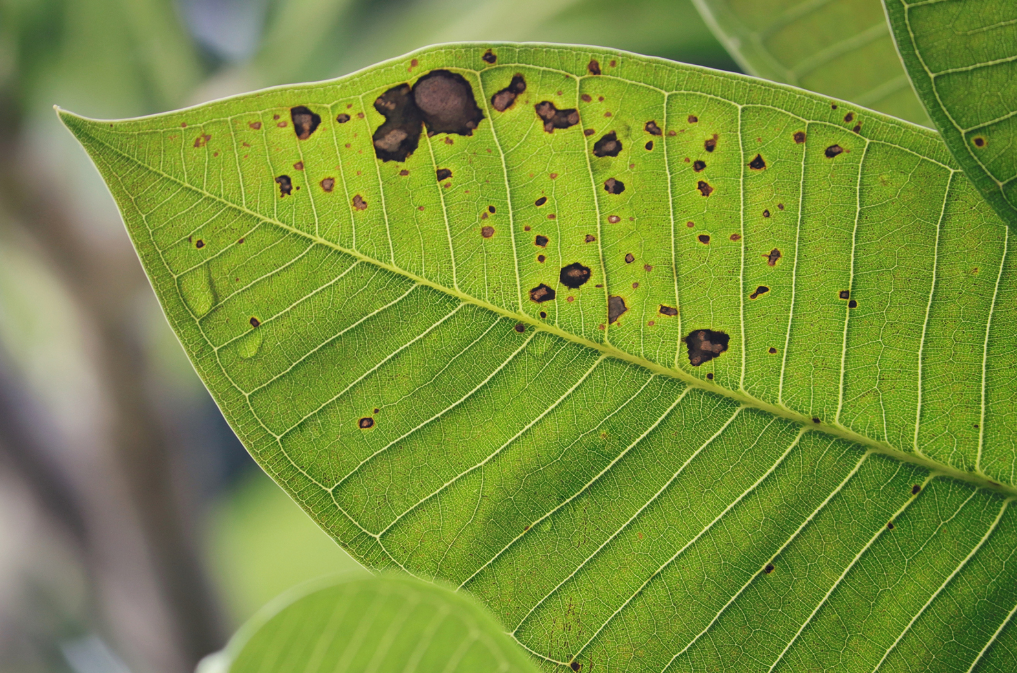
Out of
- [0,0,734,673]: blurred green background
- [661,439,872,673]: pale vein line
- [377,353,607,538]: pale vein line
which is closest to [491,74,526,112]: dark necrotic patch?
[377,353,607,538]: pale vein line

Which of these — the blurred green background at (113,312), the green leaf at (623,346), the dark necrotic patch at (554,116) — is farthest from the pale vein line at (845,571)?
the blurred green background at (113,312)

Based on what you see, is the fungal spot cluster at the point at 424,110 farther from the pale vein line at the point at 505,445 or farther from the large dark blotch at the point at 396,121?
the pale vein line at the point at 505,445

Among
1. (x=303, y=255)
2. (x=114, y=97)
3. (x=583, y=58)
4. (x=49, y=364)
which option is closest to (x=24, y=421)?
(x=49, y=364)

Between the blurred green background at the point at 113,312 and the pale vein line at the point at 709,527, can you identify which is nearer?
the pale vein line at the point at 709,527

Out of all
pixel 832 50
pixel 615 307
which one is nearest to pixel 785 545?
pixel 615 307

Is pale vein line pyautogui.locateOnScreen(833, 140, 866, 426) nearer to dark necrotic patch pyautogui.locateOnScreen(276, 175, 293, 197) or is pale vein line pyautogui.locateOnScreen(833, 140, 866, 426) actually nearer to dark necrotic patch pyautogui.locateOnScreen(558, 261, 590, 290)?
dark necrotic patch pyautogui.locateOnScreen(558, 261, 590, 290)
